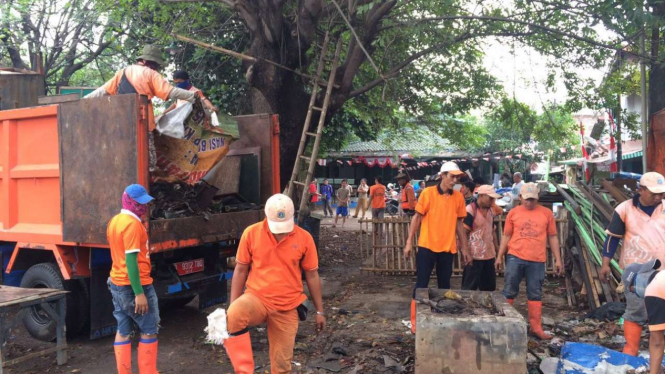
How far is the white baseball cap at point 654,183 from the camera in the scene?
15.8 ft

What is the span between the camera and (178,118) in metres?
5.66

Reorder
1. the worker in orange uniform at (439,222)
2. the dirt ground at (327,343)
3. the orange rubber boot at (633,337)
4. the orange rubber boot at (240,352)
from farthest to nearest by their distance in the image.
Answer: the worker in orange uniform at (439,222) < the dirt ground at (327,343) < the orange rubber boot at (633,337) < the orange rubber boot at (240,352)

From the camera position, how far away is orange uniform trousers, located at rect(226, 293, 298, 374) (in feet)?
12.3

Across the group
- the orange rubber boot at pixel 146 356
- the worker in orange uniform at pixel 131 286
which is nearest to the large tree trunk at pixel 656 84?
the worker in orange uniform at pixel 131 286

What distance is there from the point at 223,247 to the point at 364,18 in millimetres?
4382

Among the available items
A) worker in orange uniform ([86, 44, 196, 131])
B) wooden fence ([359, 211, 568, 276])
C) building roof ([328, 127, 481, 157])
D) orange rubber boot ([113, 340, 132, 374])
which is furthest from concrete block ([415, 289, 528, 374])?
building roof ([328, 127, 481, 157])

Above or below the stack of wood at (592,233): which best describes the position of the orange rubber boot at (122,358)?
below

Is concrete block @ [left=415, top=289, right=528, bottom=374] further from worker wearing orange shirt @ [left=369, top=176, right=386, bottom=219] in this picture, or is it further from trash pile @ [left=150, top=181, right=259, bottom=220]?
worker wearing orange shirt @ [left=369, top=176, right=386, bottom=219]

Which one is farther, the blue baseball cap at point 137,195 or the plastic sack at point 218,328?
the blue baseball cap at point 137,195

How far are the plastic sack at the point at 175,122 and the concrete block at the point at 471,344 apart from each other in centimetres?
301

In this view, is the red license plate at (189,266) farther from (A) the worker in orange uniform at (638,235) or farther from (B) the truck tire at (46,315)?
(A) the worker in orange uniform at (638,235)

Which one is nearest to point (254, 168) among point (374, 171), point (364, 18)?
point (364, 18)

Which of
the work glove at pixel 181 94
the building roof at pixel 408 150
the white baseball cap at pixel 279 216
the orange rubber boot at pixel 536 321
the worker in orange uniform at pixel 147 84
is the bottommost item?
the orange rubber boot at pixel 536 321

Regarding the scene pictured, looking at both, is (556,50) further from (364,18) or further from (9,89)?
(9,89)
